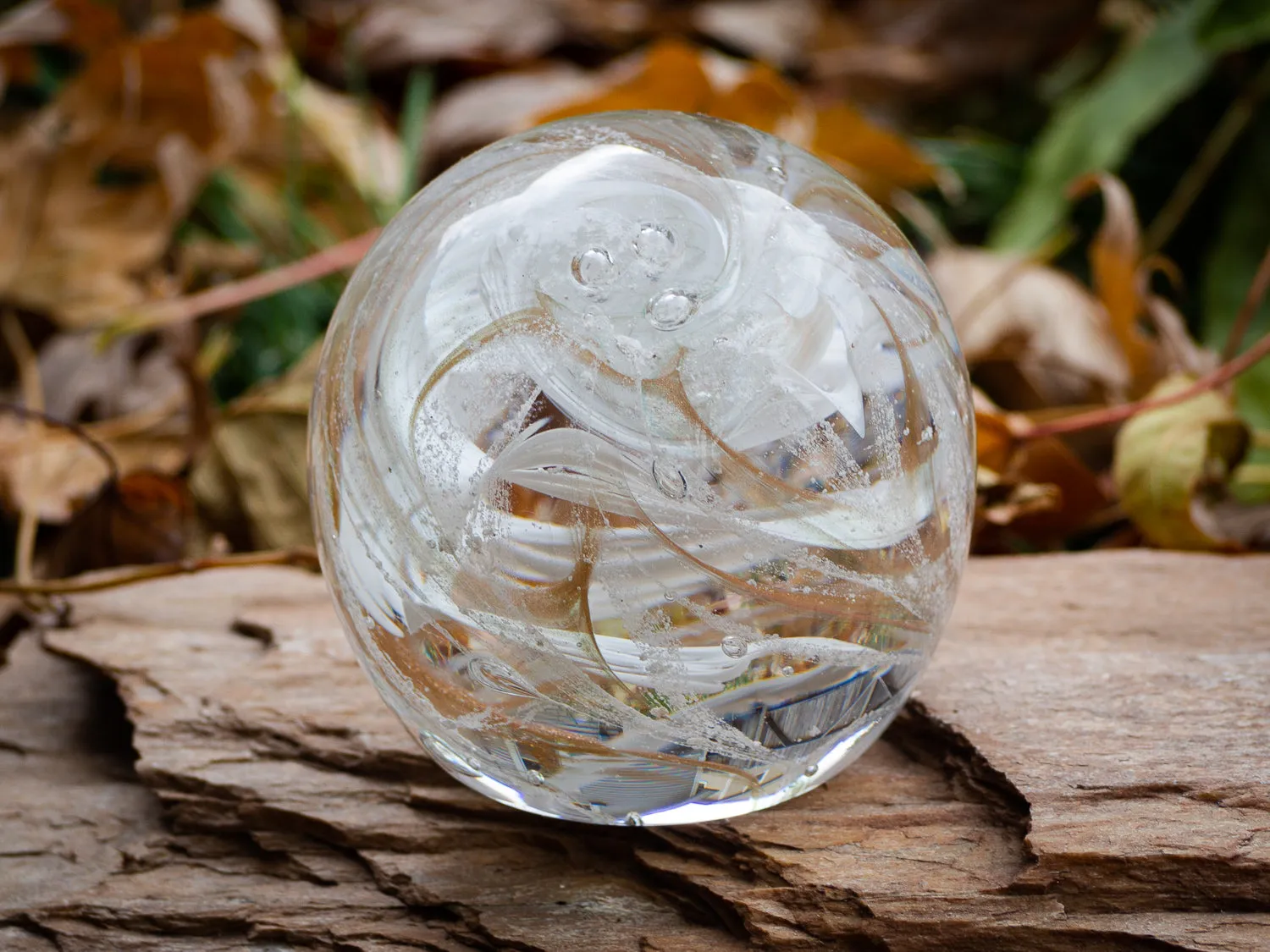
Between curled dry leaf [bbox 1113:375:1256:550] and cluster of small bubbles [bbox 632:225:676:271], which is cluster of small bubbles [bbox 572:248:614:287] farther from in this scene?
curled dry leaf [bbox 1113:375:1256:550]

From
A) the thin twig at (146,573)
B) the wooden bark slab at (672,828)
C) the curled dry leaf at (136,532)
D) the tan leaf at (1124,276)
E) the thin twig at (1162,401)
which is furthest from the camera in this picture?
the tan leaf at (1124,276)

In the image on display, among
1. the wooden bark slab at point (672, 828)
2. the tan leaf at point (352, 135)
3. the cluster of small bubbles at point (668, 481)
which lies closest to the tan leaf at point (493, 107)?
the tan leaf at point (352, 135)

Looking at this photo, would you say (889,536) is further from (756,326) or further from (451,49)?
(451,49)

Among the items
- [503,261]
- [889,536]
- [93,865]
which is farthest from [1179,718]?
[93,865]

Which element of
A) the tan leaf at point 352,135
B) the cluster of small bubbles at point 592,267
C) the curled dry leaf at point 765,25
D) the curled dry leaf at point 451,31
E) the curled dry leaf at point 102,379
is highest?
the curled dry leaf at point 765,25

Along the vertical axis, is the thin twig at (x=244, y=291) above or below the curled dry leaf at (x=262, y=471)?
above

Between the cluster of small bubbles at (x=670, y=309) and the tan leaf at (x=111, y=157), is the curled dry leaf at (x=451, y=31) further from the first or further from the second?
the cluster of small bubbles at (x=670, y=309)

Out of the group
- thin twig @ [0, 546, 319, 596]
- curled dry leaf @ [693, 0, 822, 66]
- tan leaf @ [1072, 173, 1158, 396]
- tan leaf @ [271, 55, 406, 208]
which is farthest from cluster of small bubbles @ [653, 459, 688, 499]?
curled dry leaf @ [693, 0, 822, 66]
